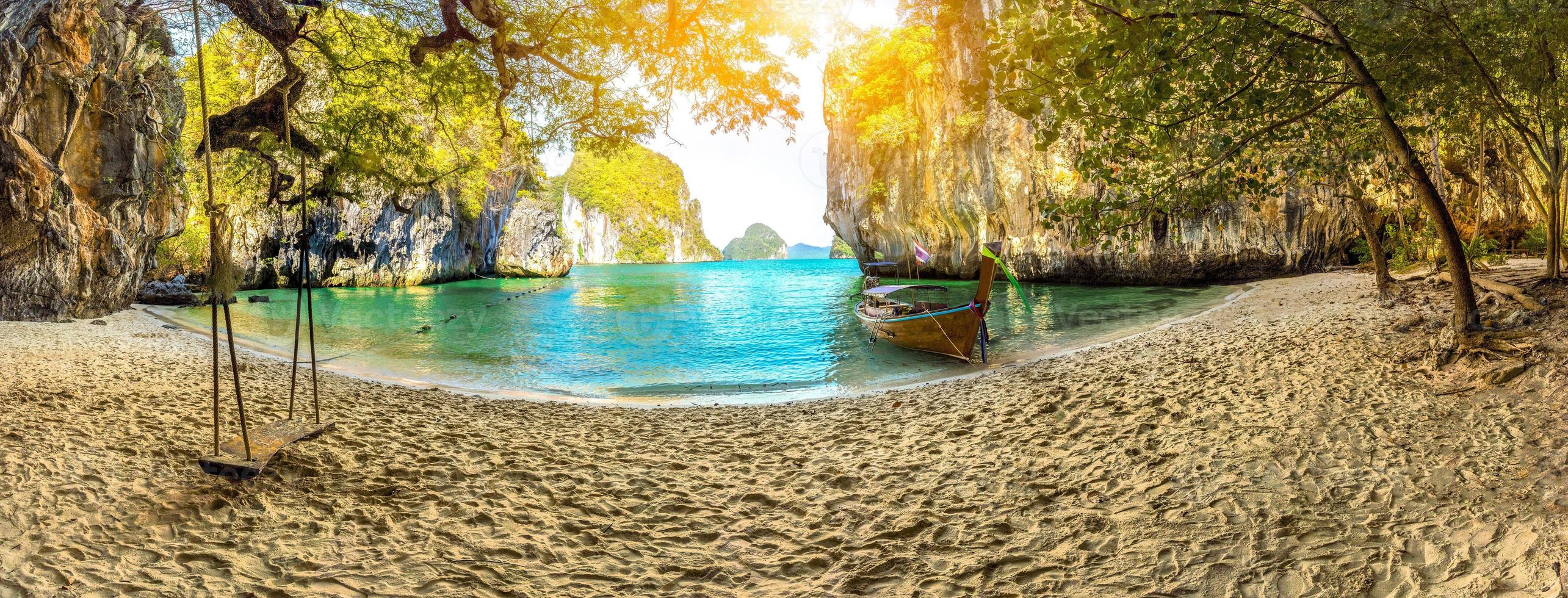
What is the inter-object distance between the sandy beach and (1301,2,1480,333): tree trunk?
0.55 m

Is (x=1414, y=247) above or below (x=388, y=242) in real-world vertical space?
below

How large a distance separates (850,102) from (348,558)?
37112 mm

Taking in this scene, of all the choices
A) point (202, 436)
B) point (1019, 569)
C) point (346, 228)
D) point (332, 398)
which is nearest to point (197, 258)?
point (346, 228)

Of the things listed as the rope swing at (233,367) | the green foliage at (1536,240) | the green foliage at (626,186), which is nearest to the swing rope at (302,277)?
the rope swing at (233,367)

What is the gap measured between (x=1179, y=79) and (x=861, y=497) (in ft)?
12.3

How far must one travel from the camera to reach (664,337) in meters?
16.4

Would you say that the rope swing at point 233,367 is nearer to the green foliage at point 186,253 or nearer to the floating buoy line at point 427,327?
the floating buoy line at point 427,327

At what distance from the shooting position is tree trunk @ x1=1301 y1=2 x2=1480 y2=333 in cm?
441

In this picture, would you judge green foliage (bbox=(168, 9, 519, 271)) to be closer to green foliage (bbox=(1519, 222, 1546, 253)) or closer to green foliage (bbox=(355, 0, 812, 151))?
green foliage (bbox=(355, 0, 812, 151))

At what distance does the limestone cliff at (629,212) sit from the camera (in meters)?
87.2

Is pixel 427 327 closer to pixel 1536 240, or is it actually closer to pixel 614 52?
pixel 614 52

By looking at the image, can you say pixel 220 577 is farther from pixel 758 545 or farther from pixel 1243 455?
pixel 1243 455

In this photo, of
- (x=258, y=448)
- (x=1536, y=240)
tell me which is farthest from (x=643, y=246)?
(x=258, y=448)

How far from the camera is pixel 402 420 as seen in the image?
610 cm
